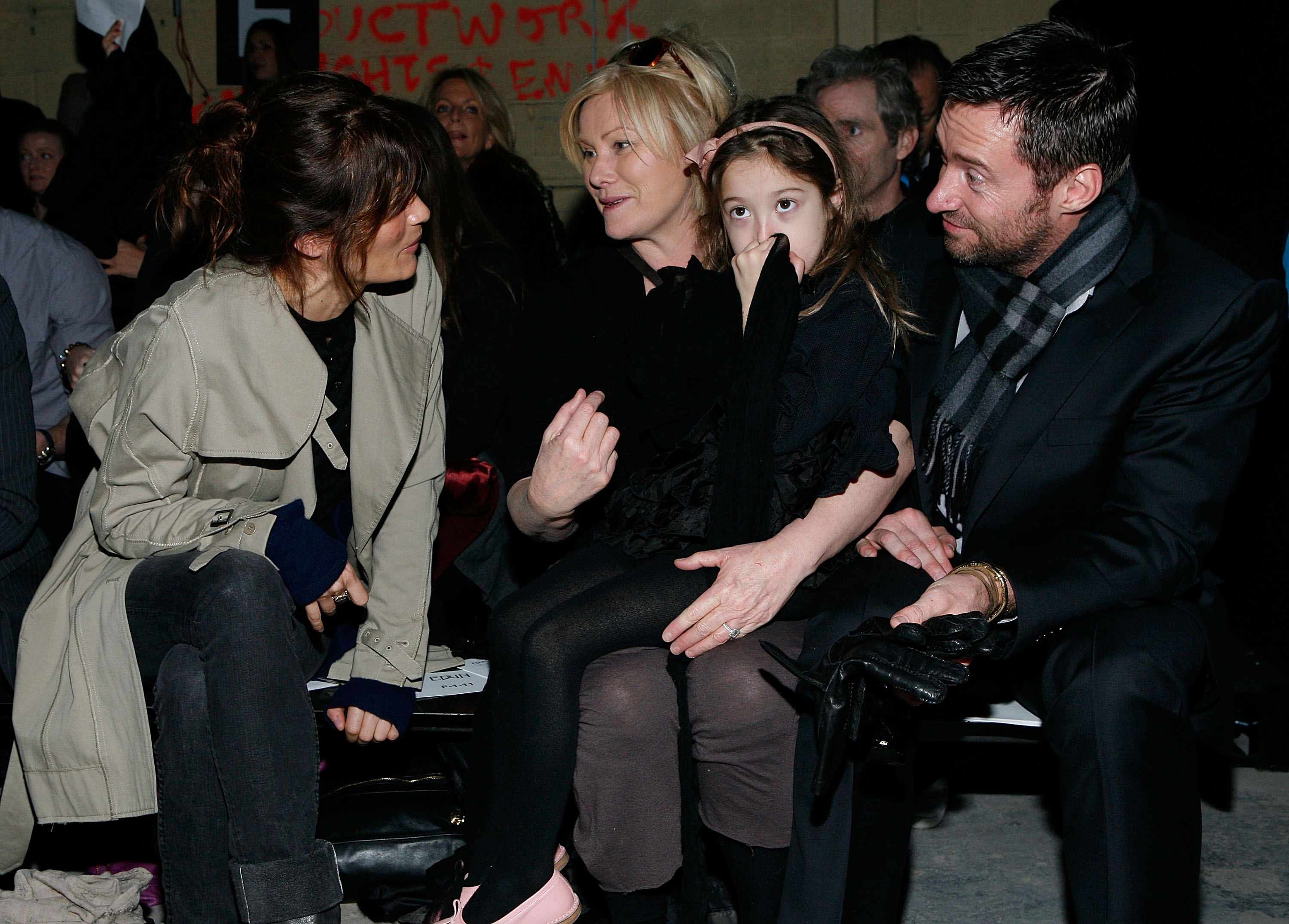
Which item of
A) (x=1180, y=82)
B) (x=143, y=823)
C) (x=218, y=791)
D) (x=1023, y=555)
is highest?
(x=1180, y=82)

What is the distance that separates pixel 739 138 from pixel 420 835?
5.35ft

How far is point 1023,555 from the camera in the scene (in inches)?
82.7

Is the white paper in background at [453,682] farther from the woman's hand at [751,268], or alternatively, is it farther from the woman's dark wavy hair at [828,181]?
the woman's dark wavy hair at [828,181]

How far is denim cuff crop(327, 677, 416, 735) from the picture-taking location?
238 centimetres

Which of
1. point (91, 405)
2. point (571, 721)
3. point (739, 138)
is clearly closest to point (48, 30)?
point (91, 405)

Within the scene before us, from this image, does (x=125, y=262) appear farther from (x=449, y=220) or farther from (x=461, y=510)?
(x=461, y=510)

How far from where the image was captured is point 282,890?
2014 mm

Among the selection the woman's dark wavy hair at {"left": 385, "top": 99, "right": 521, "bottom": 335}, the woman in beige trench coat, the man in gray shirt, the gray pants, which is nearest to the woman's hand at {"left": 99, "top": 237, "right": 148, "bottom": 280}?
the man in gray shirt

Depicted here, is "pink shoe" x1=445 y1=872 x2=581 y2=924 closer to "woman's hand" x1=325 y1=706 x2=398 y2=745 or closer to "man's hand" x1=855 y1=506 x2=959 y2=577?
"woman's hand" x1=325 y1=706 x2=398 y2=745

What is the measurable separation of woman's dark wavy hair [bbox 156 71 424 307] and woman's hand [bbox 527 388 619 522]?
1.72 ft

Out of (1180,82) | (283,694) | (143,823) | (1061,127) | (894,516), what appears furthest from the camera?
(1180,82)

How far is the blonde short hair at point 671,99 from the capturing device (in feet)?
8.70

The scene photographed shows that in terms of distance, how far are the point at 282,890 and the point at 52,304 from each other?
6.53 feet

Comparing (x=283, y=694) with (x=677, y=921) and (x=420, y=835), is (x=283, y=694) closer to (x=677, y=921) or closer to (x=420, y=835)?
(x=420, y=835)
